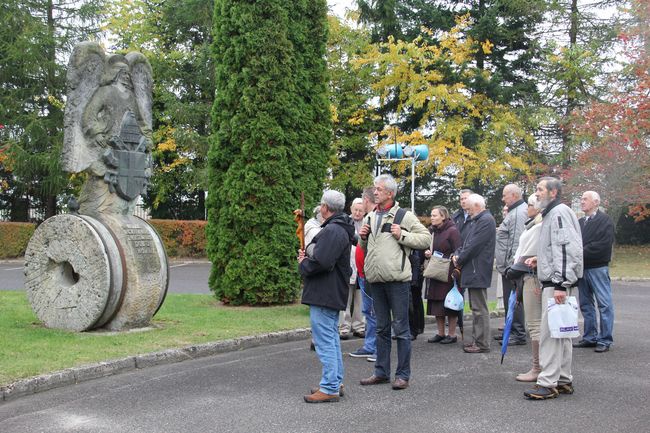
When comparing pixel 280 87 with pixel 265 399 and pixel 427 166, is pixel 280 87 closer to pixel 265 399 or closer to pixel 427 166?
pixel 265 399

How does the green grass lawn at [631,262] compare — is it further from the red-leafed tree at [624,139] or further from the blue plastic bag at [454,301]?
the blue plastic bag at [454,301]

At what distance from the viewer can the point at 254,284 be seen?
11922 mm

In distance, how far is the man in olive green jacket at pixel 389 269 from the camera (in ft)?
20.8

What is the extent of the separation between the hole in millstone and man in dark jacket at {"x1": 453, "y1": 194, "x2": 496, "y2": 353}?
5048 millimetres

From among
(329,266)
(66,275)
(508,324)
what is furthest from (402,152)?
(329,266)

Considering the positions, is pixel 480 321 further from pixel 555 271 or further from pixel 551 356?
pixel 555 271

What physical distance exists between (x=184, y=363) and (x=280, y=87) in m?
6.05

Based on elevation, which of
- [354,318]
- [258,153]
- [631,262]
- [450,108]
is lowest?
[354,318]

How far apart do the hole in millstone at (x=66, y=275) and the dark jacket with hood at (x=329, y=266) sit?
4440mm

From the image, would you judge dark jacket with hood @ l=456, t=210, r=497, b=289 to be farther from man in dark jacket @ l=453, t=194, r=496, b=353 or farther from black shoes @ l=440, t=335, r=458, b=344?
black shoes @ l=440, t=335, r=458, b=344

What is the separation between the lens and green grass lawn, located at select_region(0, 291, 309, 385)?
713 cm

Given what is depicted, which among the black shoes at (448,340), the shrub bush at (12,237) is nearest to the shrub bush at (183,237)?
the shrub bush at (12,237)

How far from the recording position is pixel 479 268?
8445 millimetres

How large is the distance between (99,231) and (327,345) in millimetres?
4069
